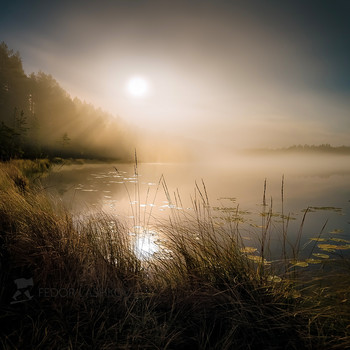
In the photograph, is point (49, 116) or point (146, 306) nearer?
point (146, 306)

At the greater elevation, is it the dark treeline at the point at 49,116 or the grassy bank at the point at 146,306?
the dark treeline at the point at 49,116

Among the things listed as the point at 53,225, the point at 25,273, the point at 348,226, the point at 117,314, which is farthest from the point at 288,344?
the point at 348,226

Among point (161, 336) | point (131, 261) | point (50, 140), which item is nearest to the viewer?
point (161, 336)

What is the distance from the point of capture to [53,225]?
3469 millimetres

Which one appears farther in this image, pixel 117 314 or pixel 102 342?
pixel 117 314

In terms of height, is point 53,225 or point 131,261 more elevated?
point 53,225

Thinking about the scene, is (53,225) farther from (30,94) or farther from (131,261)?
(30,94)

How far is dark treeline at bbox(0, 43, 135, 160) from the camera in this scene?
45.2 metres

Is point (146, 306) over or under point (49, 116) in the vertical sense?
under

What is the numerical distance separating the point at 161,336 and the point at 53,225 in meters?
2.41

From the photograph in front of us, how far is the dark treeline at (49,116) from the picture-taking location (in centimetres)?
4519

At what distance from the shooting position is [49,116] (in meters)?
54.2

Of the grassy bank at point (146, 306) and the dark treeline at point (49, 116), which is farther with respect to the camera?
the dark treeline at point (49, 116)

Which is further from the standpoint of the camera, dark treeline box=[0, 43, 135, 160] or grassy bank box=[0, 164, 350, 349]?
dark treeline box=[0, 43, 135, 160]
